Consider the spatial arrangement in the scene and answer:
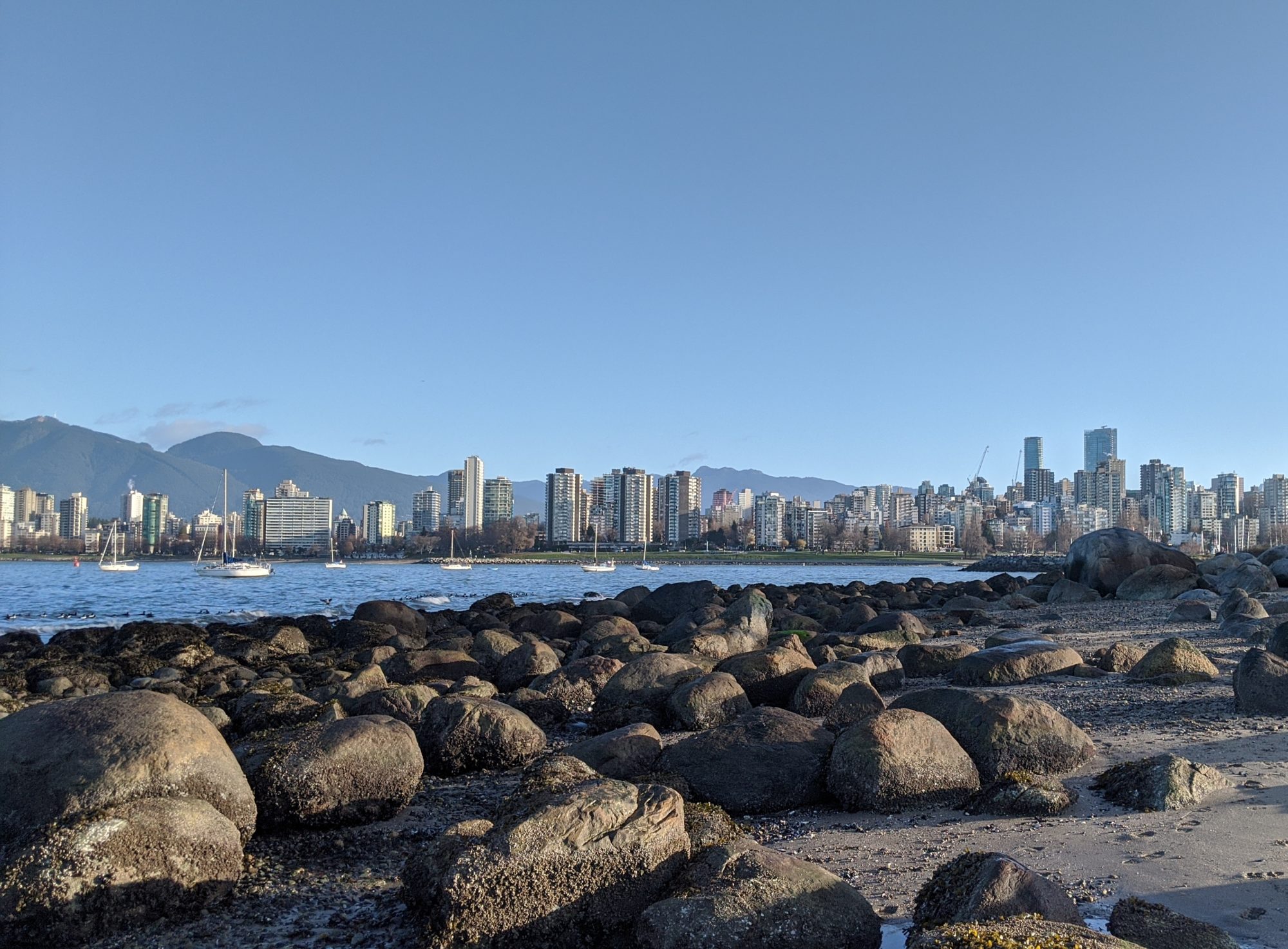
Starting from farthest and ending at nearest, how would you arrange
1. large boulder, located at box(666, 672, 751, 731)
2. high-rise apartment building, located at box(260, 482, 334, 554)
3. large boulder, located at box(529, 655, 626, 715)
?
1. high-rise apartment building, located at box(260, 482, 334, 554)
2. large boulder, located at box(529, 655, 626, 715)
3. large boulder, located at box(666, 672, 751, 731)

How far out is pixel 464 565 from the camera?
386 feet

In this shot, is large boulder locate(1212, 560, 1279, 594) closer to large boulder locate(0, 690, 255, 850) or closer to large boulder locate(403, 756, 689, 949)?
large boulder locate(403, 756, 689, 949)

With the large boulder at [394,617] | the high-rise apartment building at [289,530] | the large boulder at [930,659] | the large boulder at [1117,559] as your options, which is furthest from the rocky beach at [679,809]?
the high-rise apartment building at [289,530]

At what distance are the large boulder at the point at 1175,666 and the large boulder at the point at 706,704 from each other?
586cm

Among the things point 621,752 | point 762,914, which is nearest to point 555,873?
point 762,914

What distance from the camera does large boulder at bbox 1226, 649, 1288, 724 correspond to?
422 inches

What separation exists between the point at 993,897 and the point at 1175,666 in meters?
9.98

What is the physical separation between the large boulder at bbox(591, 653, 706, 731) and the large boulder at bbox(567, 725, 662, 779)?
2500 millimetres

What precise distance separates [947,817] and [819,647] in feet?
36.4

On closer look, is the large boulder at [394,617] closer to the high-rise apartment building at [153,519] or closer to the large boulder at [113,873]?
the large boulder at [113,873]

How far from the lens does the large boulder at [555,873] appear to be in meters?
5.52

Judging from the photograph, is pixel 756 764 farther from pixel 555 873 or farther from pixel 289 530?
pixel 289 530

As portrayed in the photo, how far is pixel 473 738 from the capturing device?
394 inches

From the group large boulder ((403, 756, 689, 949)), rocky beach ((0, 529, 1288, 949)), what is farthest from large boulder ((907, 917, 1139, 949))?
large boulder ((403, 756, 689, 949))
